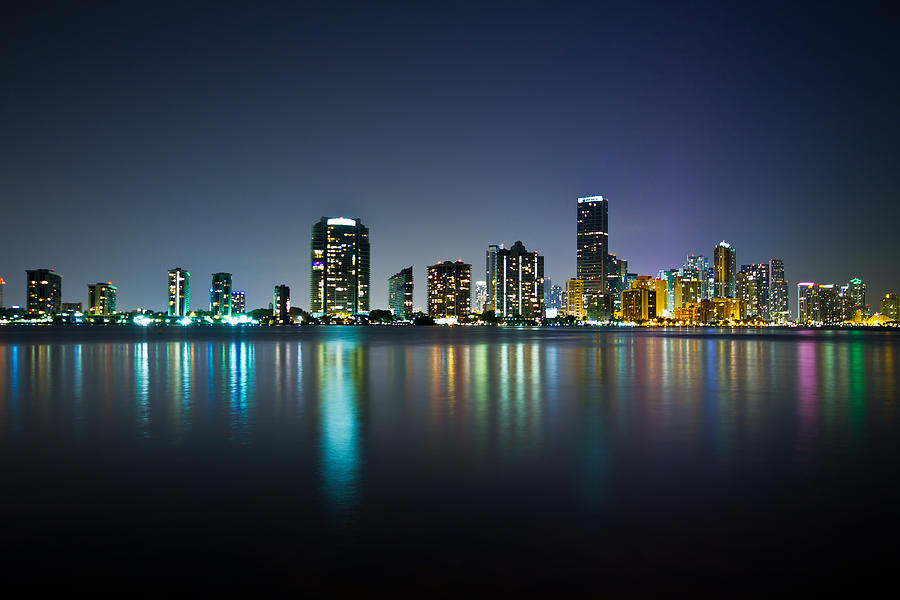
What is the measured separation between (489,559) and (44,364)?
148 feet

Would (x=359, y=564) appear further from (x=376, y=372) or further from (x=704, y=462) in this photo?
(x=376, y=372)

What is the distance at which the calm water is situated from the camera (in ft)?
23.1

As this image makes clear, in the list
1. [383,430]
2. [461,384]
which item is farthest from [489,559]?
[461,384]

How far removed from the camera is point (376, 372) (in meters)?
36.1

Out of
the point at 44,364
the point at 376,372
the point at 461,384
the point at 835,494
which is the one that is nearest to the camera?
the point at 835,494

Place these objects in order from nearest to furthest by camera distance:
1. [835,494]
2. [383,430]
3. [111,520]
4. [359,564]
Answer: [359,564], [111,520], [835,494], [383,430]

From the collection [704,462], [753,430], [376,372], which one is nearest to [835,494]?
[704,462]

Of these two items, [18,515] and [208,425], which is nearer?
[18,515]

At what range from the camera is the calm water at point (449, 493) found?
705 centimetres

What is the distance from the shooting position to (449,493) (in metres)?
10.3

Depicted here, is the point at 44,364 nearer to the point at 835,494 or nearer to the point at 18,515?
the point at 18,515

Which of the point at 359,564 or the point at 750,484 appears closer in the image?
the point at 359,564

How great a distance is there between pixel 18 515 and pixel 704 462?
1250cm

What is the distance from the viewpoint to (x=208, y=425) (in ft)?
56.6
